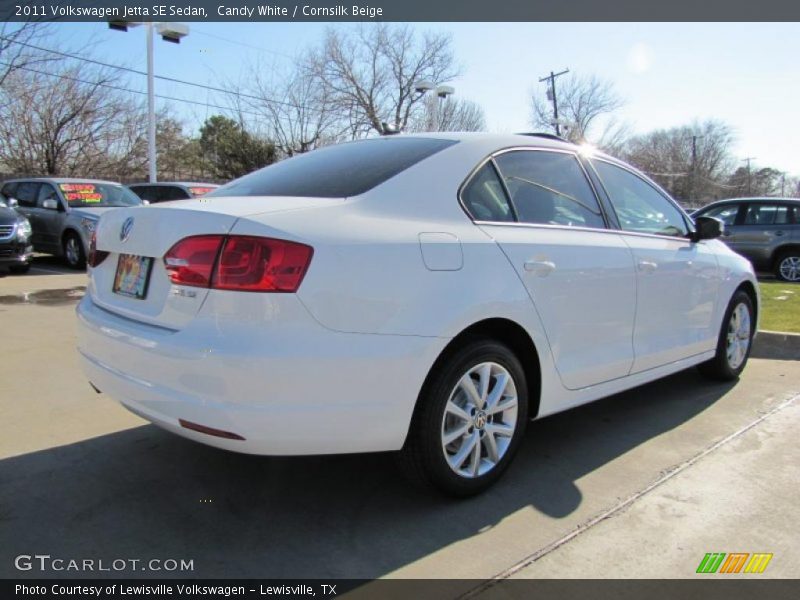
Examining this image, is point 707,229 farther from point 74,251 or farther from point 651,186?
point 74,251

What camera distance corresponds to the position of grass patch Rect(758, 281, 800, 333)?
6.38 metres

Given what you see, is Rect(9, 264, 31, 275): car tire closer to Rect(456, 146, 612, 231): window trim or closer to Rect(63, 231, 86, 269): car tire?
Rect(63, 231, 86, 269): car tire

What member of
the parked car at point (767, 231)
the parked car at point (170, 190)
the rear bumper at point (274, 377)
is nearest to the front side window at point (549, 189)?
the rear bumper at point (274, 377)

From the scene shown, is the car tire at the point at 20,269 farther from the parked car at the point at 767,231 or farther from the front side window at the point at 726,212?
the front side window at the point at 726,212

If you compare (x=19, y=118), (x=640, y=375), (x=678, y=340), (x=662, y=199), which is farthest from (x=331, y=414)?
(x=19, y=118)

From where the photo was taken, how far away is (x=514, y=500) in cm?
288

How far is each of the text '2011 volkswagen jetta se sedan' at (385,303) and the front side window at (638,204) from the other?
9 cm

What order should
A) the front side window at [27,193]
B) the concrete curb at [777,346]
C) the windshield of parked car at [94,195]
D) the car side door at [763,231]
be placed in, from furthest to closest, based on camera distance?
1. the front side window at [27,193]
2. the car side door at [763,231]
3. the windshield of parked car at [94,195]
4. the concrete curb at [777,346]

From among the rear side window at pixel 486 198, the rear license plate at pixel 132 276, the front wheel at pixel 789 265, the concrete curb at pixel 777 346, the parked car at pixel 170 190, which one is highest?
the parked car at pixel 170 190

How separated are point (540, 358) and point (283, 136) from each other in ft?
81.1

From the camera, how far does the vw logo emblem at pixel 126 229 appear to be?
2668 millimetres

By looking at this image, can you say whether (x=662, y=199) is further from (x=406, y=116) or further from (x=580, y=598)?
(x=406, y=116)

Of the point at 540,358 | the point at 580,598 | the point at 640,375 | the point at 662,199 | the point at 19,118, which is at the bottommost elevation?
the point at 580,598

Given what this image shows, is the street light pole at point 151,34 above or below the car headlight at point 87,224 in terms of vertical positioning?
above
